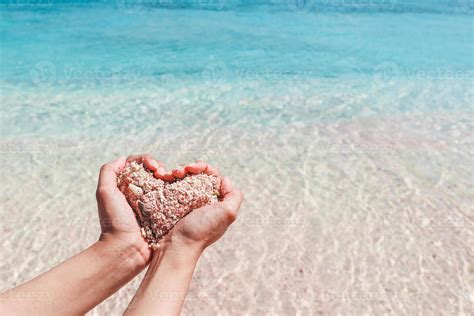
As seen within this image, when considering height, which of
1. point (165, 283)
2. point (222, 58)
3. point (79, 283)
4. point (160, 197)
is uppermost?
point (160, 197)

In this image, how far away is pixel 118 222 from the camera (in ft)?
7.80

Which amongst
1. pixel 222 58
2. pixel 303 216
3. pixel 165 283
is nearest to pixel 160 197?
pixel 165 283

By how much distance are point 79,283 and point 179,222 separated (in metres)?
0.53

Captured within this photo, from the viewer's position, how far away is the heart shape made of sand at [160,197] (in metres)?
2.39

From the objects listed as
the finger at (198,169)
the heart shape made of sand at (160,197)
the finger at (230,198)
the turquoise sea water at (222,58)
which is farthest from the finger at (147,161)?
the turquoise sea water at (222,58)

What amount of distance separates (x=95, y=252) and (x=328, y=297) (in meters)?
1.84

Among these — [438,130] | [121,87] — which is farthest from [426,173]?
[121,87]

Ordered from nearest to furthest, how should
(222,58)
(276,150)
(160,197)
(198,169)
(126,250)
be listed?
(126,250)
(160,197)
(198,169)
(276,150)
(222,58)

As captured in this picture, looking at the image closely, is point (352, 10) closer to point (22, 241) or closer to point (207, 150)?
point (207, 150)

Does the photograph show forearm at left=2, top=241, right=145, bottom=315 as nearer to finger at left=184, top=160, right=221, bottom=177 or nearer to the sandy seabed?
finger at left=184, top=160, right=221, bottom=177

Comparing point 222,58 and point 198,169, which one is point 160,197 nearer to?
point 198,169

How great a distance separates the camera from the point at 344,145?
228 inches

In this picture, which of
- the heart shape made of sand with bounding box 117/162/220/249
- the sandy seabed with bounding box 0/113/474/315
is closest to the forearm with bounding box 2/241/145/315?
the heart shape made of sand with bounding box 117/162/220/249

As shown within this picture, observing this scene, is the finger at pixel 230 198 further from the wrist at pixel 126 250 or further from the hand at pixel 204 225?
the wrist at pixel 126 250
